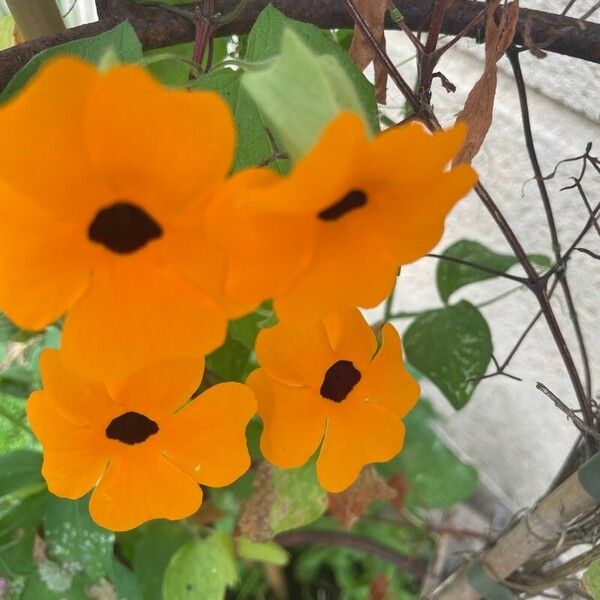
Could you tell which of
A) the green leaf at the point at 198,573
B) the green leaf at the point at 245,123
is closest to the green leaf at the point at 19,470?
the green leaf at the point at 198,573

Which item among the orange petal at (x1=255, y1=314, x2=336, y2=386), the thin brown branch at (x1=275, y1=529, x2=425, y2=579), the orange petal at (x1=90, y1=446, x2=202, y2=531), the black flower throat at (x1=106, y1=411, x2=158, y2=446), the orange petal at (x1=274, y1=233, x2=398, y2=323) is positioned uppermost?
the orange petal at (x1=274, y1=233, x2=398, y2=323)

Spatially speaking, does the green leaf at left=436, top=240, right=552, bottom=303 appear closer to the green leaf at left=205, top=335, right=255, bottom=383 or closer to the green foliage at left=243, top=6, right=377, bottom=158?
the green leaf at left=205, top=335, right=255, bottom=383

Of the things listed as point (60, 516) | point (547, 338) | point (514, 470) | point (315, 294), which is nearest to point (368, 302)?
point (315, 294)

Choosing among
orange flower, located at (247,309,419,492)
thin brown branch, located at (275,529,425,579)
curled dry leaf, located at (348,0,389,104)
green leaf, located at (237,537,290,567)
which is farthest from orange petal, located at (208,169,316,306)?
thin brown branch, located at (275,529,425,579)

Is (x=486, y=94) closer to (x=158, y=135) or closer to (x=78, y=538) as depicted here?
(x=158, y=135)

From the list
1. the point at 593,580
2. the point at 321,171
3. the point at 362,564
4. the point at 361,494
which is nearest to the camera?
the point at 321,171

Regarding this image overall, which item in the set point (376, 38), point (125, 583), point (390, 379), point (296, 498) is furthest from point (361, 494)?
point (376, 38)
